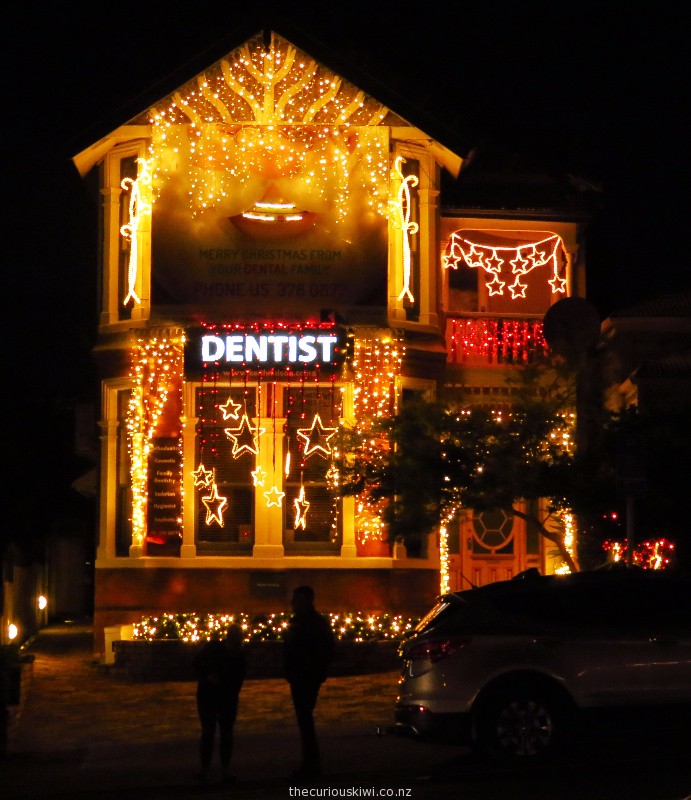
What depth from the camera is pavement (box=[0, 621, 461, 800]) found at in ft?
35.6

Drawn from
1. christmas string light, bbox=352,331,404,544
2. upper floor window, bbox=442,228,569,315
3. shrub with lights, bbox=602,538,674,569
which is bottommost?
shrub with lights, bbox=602,538,674,569

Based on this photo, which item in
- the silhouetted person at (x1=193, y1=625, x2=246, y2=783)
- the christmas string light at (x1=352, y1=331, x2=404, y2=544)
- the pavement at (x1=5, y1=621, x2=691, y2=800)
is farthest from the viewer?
the christmas string light at (x1=352, y1=331, x2=404, y2=544)

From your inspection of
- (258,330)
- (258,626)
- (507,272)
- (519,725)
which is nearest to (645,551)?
(519,725)

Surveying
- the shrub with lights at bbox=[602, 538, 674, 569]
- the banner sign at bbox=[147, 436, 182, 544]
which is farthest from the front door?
the shrub with lights at bbox=[602, 538, 674, 569]

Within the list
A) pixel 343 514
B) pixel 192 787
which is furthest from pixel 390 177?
pixel 192 787

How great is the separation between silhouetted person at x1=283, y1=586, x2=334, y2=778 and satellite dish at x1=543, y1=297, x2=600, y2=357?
596cm

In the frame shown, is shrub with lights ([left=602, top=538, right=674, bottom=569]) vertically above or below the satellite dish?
below

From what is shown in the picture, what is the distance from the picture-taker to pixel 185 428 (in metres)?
19.0

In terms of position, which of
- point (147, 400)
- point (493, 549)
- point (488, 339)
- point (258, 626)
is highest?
point (488, 339)

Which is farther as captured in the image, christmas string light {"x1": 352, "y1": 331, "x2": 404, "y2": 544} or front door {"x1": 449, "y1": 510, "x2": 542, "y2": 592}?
front door {"x1": 449, "y1": 510, "x2": 542, "y2": 592}

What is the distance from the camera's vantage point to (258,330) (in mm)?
18547

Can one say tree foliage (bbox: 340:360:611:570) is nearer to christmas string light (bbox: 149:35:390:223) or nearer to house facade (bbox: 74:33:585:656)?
house facade (bbox: 74:33:585:656)

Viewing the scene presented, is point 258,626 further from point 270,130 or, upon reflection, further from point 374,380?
point 270,130

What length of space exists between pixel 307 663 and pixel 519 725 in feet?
5.75
